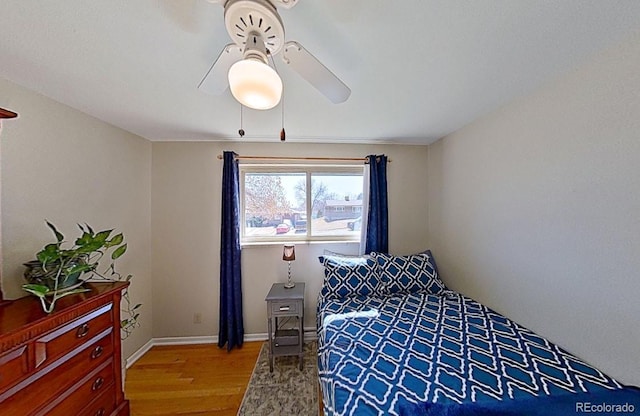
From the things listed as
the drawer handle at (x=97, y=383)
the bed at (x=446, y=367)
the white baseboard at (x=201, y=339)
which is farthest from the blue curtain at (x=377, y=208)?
the drawer handle at (x=97, y=383)

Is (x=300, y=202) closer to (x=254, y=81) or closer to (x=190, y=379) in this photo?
(x=190, y=379)

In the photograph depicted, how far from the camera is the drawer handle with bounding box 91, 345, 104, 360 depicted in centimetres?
143

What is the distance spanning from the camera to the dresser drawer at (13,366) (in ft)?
3.25

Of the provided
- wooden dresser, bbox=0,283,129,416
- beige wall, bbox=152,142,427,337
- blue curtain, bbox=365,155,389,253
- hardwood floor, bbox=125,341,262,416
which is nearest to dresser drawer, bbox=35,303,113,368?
wooden dresser, bbox=0,283,129,416

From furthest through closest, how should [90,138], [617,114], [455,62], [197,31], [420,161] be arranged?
[420,161] → [90,138] → [455,62] → [617,114] → [197,31]

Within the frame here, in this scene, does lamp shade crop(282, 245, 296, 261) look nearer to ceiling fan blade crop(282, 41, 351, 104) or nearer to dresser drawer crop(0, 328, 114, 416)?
dresser drawer crop(0, 328, 114, 416)

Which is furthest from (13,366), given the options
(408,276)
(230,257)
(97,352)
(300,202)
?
(408,276)

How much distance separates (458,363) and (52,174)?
2.83 metres

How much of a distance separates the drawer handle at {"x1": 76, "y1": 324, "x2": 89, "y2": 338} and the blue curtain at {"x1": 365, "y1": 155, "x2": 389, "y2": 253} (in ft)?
7.73

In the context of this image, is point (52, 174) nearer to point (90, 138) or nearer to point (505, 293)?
point (90, 138)

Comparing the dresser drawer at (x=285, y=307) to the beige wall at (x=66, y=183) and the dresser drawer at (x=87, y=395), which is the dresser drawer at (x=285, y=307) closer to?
the dresser drawer at (x=87, y=395)

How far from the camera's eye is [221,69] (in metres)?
1.07

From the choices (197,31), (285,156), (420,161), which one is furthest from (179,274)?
(420,161)

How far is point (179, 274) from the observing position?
2783 mm
